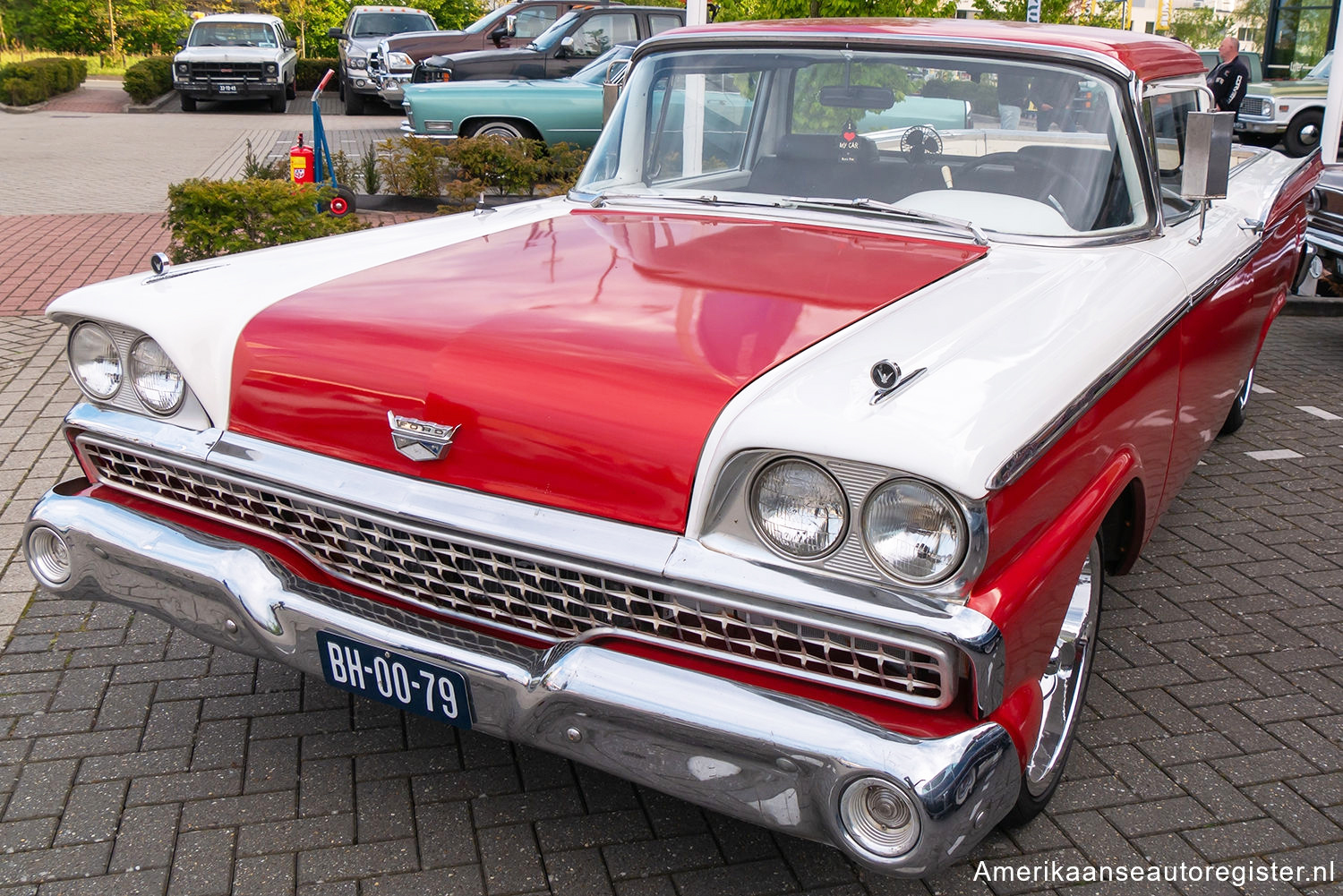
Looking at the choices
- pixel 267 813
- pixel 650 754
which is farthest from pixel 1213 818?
pixel 267 813

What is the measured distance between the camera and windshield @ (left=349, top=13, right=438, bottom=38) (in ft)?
67.3

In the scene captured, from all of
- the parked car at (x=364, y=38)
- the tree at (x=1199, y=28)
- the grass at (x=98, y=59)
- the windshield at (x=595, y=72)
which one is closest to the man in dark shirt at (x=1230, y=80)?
the windshield at (x=595, y=72)

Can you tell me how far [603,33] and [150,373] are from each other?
11.6m

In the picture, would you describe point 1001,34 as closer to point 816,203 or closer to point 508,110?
point 816,203

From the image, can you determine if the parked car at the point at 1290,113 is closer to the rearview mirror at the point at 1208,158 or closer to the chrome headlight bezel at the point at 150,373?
the rearview mirror at the point at 1208,158

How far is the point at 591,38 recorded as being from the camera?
13.2 meters

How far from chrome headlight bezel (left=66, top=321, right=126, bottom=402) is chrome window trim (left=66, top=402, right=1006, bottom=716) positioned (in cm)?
27

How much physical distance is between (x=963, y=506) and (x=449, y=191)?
855 centimetres

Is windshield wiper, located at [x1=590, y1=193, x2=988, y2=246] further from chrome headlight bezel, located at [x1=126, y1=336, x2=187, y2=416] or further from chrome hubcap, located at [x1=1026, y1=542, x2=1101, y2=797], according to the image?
chrome headlight bezel, located at [x1=126, y1=336, x2=187, y2=416]

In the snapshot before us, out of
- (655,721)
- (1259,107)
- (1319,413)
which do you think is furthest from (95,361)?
(1259,107)

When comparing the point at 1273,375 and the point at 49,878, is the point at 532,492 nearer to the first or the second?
the point at 49,878

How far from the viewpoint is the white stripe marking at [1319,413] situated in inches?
222

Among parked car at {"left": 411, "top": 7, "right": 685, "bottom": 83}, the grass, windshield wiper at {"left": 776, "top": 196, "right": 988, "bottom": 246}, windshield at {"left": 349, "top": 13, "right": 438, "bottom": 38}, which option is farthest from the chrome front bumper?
the grass

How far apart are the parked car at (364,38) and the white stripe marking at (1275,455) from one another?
57.8ft
